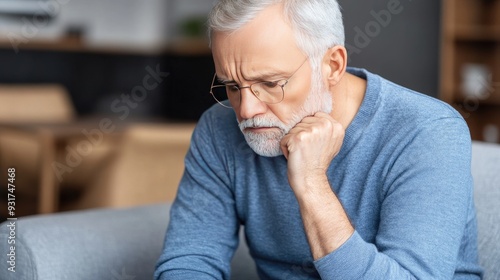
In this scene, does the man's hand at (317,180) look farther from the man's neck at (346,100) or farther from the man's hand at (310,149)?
the man's neck at (346,100)

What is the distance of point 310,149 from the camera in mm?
1300

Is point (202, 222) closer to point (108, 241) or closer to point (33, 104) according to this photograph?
point (108, 241)

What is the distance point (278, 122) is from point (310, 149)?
9 centimetres

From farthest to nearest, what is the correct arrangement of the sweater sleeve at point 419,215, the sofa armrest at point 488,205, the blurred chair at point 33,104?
the blurred chair at point 33,104 → the sofa armrest at point 488,205 → the sweater sleeve at point 419,215

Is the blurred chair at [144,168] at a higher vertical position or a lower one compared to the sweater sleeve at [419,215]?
lower

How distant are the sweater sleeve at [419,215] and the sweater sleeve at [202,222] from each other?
13.6 inches

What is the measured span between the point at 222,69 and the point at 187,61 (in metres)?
4.83

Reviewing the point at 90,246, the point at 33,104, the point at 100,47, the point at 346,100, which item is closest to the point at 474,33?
the point at 33,104

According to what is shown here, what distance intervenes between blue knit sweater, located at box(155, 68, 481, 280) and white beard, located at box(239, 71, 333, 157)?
93 millimetres

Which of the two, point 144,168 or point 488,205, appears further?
point 144,168

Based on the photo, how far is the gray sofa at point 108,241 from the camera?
1580 mm

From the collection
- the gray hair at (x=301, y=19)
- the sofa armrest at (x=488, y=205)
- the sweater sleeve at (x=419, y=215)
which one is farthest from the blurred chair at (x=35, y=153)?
the sweater sleeve at (x=419, y=215)

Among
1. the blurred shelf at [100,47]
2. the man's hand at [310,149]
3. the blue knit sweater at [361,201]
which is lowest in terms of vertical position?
the blurred shelf at [100,47]

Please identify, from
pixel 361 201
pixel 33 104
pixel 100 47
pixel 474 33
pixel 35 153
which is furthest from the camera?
pixel 100 47
